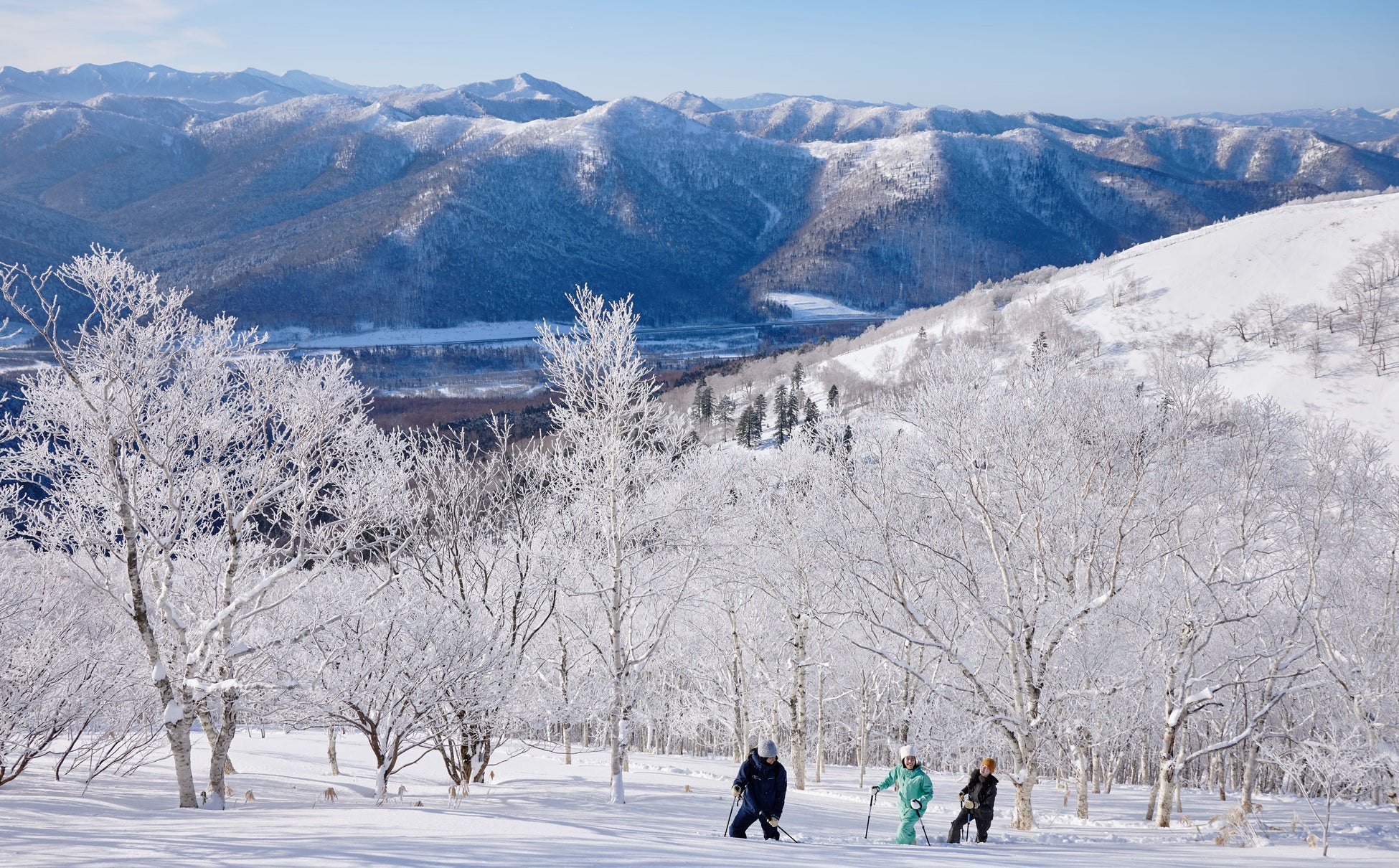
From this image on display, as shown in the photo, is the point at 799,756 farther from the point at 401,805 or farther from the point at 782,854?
the point at 782,854

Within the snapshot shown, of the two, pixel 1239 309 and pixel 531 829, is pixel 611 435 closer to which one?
pixel 531 829

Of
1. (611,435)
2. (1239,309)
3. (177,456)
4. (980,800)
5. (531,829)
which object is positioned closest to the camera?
(531,829)

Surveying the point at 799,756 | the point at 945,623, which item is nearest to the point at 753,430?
the point at 945,623

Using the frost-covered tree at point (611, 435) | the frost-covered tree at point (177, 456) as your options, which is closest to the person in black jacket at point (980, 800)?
the frost-covered tree at point (611, 435)

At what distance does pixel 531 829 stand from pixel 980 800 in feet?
21.2

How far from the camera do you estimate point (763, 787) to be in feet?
36.1

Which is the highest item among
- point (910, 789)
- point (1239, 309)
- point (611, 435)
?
point (1239, 309)

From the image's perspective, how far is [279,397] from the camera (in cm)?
1426

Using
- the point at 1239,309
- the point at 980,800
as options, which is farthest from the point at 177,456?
the point at 1239,309

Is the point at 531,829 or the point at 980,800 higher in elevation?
the point at 531,829

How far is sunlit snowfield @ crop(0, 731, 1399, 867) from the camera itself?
26.5ft

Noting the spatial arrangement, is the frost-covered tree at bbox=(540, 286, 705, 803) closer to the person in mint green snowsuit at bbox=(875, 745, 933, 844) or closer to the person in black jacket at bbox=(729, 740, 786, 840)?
the person in black jacket at bbox=(729, 740, 786, 840)

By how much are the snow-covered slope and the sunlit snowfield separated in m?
76.6

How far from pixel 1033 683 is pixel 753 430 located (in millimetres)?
75130
